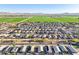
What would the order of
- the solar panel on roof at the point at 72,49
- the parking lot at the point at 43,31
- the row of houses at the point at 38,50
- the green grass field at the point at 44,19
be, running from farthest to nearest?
the green grass field at the point at 44,19 < the parking lot at the point at 43,31 < the solar panel on roof at the point at 72,49 < the row of houses at the point at 38,50

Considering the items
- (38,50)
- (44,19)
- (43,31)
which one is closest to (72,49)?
(38,50)

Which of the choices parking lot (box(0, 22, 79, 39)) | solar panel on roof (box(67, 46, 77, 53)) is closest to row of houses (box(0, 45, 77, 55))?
solar panel on roof (box(67, 46, 77, 53))

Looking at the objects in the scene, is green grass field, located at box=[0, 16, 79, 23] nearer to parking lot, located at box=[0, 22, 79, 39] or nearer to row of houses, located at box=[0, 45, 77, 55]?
parking lot, located at box=[0, 22, 79, 39]

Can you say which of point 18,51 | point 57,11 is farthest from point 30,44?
point 57,11

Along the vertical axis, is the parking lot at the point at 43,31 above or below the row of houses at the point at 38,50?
above

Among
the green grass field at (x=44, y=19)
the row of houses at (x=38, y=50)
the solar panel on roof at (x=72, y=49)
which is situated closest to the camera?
the row of houses at (x=38, y=50)

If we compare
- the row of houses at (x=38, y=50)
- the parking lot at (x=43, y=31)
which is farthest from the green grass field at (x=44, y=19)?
the row of houses at (x=38, y=50)

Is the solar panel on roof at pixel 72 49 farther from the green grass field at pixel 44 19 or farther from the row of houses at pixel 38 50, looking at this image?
the green grass field at pixel 44 19

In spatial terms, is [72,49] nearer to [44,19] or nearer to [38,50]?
[38,50]
